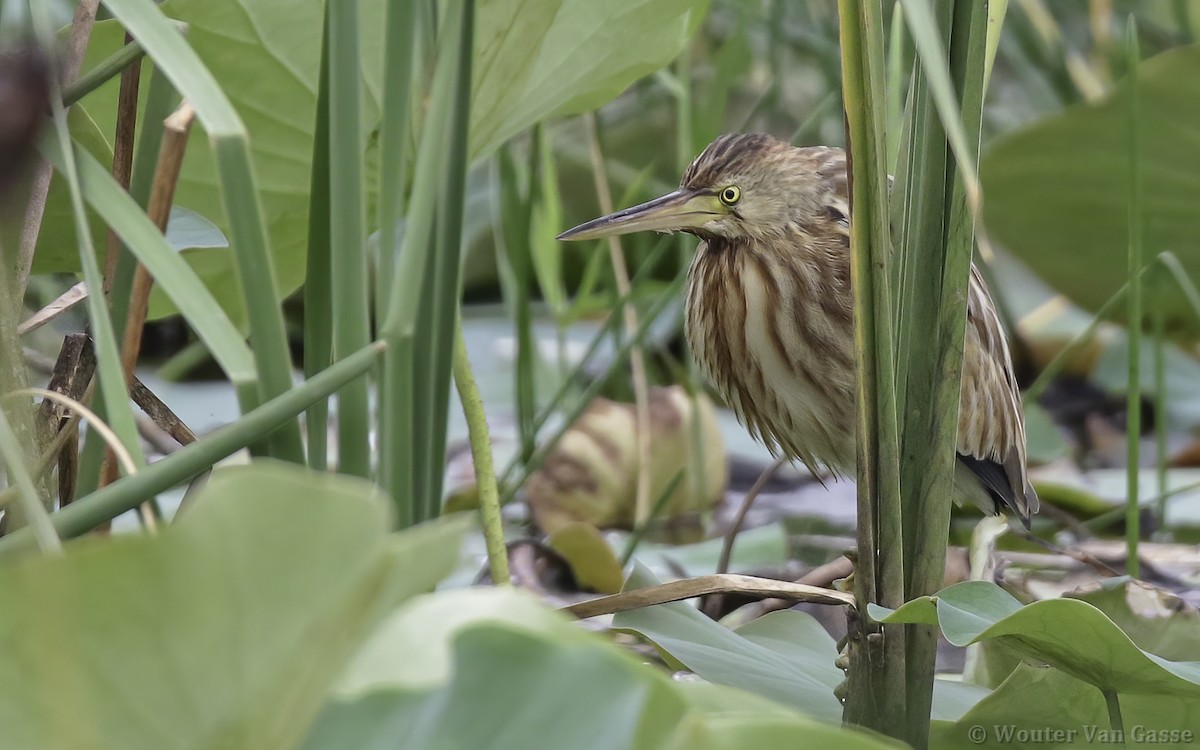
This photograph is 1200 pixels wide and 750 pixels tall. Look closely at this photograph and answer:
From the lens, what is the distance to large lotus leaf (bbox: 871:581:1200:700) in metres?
0.68

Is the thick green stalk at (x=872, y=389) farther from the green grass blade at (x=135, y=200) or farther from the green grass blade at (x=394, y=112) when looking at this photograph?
the green grass blade at (x=135, y=200)

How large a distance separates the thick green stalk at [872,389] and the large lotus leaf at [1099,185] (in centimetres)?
128

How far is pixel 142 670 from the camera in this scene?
400 mm

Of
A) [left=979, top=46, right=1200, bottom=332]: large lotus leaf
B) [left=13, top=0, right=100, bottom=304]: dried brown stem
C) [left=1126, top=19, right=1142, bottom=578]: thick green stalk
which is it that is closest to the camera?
[left=13, top=0, right=100, bottom=304]: dried brown stem

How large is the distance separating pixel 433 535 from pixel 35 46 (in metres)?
0.25

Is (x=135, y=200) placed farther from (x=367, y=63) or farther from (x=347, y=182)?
(x=367, y=63)

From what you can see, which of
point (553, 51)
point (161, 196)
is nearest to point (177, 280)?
point (161, 196)

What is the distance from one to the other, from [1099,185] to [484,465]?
159 centimetres

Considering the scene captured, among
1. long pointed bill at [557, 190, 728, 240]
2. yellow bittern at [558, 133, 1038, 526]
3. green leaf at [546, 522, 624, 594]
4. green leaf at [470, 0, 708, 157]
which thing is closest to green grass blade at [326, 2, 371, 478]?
green leaf at [470, 0, 708, 157]

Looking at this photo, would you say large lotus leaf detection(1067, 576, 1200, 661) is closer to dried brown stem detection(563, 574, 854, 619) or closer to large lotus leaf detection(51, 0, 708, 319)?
dried brown stem detection(563, 574, 854, 619)

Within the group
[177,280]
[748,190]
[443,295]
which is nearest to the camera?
[177,280]

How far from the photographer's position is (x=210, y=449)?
53 centimetres

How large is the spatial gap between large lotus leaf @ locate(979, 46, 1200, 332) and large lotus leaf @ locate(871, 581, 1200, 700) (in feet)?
4.08

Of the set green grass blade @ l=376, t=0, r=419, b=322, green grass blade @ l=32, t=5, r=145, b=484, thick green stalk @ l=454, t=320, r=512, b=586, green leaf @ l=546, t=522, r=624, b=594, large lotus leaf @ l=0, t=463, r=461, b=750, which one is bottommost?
green leaf @ l=546, t=522, r=624, b=594
